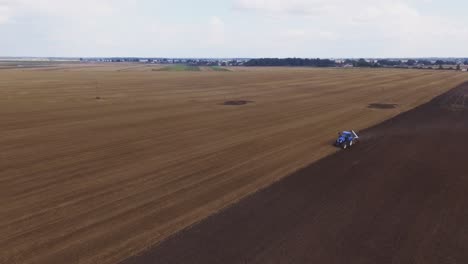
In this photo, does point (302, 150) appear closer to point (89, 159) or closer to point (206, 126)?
point (206, 126)

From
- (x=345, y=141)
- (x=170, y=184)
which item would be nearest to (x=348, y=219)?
(x=170, y=184)

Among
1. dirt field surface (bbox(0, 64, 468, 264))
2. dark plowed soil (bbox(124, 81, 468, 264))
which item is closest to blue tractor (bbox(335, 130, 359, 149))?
dirt field surface (bbox(0, 64, 468, 264))

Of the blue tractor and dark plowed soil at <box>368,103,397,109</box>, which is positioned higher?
the blue tractor

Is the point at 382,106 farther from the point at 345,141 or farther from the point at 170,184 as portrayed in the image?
the point at 170,184

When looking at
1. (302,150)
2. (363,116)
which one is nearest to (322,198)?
(302,150)

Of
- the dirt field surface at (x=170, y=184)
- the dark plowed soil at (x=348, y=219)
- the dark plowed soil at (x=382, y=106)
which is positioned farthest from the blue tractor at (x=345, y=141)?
the dark plowed soil at (x=382, y=106)

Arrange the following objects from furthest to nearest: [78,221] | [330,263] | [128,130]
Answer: [128,130] < [78,221] < [330,263]

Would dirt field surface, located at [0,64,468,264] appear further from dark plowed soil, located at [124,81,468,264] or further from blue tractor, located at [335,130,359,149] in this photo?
blue tractor, located at [335,130,359,149]

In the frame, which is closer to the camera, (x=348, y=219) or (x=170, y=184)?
(x=348, y=219)
